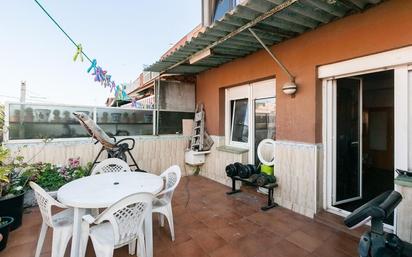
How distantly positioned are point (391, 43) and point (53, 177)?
5449mm

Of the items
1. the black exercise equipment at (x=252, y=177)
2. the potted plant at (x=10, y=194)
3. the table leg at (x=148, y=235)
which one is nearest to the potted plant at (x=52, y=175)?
the potted plant at (x=10, y=194)

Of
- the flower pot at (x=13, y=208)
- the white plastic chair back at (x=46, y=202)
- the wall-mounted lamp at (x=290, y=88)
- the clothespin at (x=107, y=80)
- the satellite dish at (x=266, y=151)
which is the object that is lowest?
the flower pot at (x=13, y=208)

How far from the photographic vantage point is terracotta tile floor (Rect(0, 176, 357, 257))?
2.36 m

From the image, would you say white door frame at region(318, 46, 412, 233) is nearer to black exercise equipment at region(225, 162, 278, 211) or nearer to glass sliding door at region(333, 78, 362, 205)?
glass sliding door at region(333, 78, 362, 205)

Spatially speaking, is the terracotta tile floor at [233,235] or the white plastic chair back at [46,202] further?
the terracotta tile floor at [233,235]

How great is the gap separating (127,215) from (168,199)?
2.97 feet

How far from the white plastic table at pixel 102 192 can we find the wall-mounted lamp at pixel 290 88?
2396 mm

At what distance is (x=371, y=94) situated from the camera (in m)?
6.06

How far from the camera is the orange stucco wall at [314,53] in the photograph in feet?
7.81

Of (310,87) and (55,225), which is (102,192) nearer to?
(55,225)

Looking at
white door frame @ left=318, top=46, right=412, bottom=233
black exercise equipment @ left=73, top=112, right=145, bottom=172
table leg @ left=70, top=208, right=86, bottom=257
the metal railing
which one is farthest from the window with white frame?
table leg @ left=70, top=208, right=86, bottom=257

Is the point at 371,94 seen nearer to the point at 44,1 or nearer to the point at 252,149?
the point at 252,149

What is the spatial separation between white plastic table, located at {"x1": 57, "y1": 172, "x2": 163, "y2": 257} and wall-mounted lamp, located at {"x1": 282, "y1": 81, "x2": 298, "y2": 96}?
2.40 m

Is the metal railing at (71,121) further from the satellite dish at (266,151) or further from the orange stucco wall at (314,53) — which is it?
the satellite dish at (266,151)
